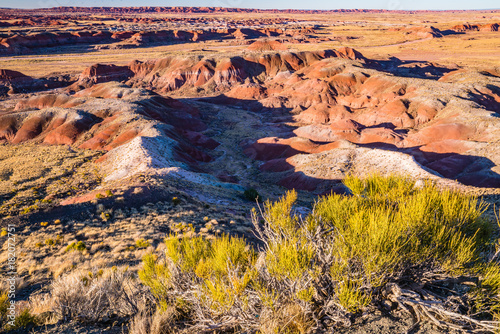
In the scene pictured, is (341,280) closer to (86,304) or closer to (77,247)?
(86,304)

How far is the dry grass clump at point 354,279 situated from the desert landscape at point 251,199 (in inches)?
2.0

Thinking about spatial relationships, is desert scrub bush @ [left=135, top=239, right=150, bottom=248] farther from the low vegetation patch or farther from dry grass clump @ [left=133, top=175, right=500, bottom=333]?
dry grass clump @ [left=133, top=175, right=500, bottom=333]

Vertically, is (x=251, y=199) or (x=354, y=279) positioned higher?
(x=354, y=279)

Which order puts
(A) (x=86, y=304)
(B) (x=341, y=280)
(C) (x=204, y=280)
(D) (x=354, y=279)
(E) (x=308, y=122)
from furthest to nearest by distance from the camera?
(E) (x=308, y=122), (A) (x=86, y=304), (C) (x=204, y=280), (B) (x=341, y=280), (D) (x=354, y=279)

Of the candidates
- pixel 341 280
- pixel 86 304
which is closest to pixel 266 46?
pixel 86 304

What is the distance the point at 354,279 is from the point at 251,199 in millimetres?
23619

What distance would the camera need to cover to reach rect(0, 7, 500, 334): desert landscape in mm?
6387

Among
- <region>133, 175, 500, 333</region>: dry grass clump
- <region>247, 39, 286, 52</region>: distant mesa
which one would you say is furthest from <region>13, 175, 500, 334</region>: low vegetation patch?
<region>247, 39, 286, 52</region>: distant mesa

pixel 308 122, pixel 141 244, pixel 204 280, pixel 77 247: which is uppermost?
pixel 204 280

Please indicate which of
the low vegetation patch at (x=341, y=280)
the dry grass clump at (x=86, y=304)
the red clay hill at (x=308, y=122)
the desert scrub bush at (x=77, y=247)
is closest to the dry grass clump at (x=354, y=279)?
the low vegetation patch at (x=341, y=280)

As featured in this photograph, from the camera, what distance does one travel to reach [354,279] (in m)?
6.10

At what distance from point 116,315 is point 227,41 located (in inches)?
7575

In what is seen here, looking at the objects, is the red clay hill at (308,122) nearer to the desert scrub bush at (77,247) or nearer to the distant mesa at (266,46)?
the desert scrub bush at (77,247)

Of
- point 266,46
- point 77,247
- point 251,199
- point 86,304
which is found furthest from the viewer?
point 266,46
